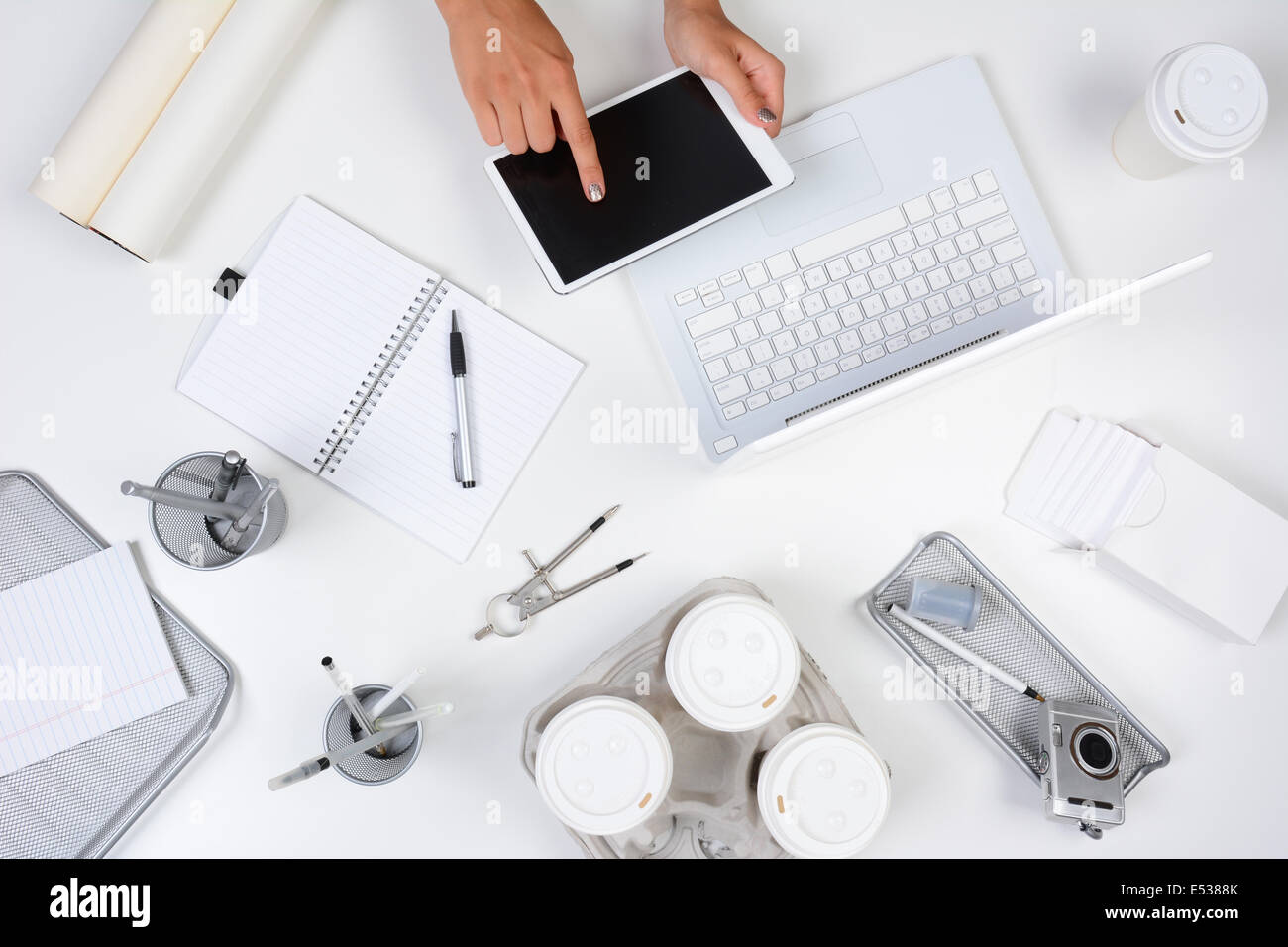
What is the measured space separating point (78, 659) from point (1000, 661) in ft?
3.55

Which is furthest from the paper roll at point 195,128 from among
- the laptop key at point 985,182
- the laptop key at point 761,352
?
the laptop key at point 985,182

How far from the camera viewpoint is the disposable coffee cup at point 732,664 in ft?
2.61

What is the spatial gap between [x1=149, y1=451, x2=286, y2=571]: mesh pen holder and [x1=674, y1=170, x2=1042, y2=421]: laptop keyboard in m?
0.54

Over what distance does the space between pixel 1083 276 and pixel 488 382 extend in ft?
2.51

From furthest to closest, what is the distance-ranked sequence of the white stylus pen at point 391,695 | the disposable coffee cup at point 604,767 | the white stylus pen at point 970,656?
the white stylus pen at point 970,656 < the white stylus pen at point 391,695 < the disposable coffee cup at point 604,767

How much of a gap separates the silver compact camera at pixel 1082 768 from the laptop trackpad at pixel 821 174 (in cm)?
65

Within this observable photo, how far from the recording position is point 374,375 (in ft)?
3.32

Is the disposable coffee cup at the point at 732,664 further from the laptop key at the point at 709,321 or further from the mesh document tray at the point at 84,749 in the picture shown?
the mesh document tray at the point at 84,749

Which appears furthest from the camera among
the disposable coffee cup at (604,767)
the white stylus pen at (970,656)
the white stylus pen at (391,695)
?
the white stylus pen at (970,656)

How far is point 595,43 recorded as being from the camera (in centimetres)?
107

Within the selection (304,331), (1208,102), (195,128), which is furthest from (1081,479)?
(195,128)

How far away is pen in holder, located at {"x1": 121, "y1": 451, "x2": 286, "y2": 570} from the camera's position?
3.02 feet

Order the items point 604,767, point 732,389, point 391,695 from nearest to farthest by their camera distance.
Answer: point 604,767, point 391,695, point 732,389

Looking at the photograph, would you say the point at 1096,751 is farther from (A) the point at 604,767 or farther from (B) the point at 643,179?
(B) the point at 643,179
